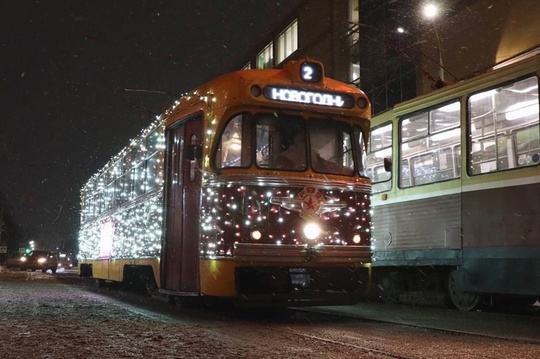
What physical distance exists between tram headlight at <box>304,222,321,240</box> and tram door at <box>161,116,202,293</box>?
172cm

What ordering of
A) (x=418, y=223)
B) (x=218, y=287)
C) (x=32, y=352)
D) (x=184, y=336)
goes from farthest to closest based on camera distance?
(x=418, y=223) → (x=218, y=287) → (x=184, y=336) → (x=32, y=352)

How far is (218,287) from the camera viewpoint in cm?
866

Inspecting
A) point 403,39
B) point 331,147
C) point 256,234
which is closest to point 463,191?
point 331,147

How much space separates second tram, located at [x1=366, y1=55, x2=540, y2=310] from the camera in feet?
31.0

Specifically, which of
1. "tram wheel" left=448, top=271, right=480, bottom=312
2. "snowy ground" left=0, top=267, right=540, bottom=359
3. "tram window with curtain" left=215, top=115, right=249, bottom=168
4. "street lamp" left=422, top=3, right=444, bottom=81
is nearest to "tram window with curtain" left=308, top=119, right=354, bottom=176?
"tram window with curtain" left=215, top=115, right=249, bottom=168

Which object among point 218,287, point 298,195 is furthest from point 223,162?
point 218,287

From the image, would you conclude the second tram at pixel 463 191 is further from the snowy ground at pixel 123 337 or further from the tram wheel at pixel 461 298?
the snowy ground at pixel 123 337

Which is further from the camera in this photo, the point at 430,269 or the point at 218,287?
the point at 430,269

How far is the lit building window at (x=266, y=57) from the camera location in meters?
37.3

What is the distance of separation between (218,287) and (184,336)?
4.31ft

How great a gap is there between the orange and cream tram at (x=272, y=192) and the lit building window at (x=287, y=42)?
24.4 m

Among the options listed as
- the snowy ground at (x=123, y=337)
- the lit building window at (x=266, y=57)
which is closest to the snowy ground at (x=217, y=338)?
the snowy ground at (x=123, y=337)

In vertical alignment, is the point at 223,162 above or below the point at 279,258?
→ above

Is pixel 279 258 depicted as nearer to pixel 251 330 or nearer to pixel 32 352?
pixel 251 330
